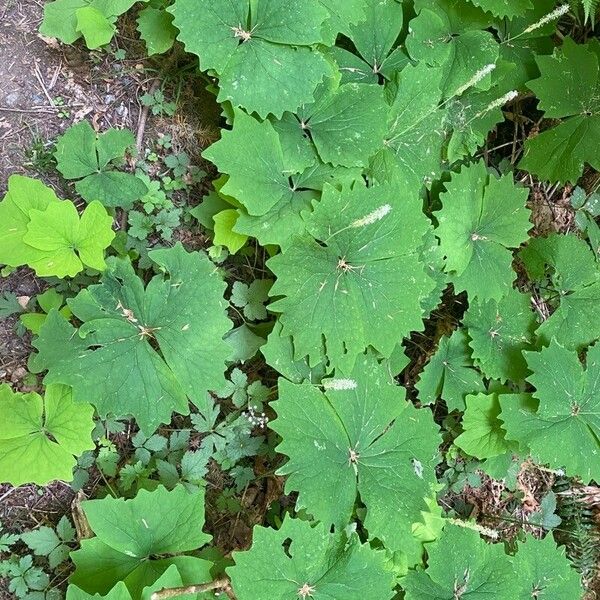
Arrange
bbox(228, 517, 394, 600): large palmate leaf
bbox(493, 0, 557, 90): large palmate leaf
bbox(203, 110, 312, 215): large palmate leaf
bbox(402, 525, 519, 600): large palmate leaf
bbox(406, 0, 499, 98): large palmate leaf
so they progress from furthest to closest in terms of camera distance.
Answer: bbox(493, 0, 557, 90): large palmate leaf < bbox(406, 0, 499, 98): large palmate leaf < bbox(402, 525, 519, 600): large palmate leaf < bbox(203, 110, 312, 215): large palmate leaf < bbox(228, 517, 394, 600): large palmate leaf

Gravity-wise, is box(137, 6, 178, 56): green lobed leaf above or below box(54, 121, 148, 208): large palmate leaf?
above

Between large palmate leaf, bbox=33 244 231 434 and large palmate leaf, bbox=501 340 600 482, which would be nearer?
large palmate leaf, bbox=33 244 231 434

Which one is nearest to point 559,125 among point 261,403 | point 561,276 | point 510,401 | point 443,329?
point 561,276

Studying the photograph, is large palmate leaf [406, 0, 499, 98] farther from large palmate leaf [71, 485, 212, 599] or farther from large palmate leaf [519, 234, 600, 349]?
large palmate leaf [71, 485, 212, 599]

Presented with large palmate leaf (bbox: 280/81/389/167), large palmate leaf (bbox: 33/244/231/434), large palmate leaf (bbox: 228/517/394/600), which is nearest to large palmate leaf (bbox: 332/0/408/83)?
large palmate leaf (bbox: 280/81/389/167)

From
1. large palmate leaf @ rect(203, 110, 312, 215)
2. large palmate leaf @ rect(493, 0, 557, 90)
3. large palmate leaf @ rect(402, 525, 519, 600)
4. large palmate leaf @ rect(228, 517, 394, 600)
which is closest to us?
large palmate leaf @ rect(228, 517, 394, 600)

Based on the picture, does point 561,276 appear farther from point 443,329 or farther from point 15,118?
point 15,118

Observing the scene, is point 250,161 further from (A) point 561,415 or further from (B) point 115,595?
(A) point 561,415

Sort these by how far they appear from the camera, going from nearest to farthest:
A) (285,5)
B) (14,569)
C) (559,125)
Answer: (285,5) → (14,569) → (559,125)
